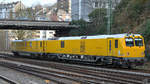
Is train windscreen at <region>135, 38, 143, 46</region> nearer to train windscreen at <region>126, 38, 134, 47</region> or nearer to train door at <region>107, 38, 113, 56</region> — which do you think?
train windscreen at <region>126, 38, 134, 47</region>

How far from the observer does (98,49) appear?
20.6 meters

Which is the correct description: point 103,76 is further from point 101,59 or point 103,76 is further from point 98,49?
point 98,49

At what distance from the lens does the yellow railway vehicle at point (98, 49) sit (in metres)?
17.7

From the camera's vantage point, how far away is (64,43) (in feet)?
85.4

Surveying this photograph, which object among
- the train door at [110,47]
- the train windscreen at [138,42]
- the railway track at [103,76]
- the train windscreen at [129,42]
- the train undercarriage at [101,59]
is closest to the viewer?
the railway track at [103,76]

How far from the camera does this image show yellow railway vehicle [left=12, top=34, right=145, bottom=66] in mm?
17719

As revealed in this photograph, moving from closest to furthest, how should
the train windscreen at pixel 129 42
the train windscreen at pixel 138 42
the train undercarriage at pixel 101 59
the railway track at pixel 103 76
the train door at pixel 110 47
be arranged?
the railway track at pixel 103 76
the train undercarriage at pixel 101 59
the train windscreen at pixel 129 42
the train windscreen at pixel 138 42
the train door at pixel 110 47

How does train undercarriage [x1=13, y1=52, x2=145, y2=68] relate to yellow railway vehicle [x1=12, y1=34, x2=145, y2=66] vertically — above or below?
below

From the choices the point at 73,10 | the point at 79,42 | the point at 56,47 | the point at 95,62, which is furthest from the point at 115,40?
the point at 73,10

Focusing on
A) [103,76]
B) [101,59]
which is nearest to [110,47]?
[101,59]

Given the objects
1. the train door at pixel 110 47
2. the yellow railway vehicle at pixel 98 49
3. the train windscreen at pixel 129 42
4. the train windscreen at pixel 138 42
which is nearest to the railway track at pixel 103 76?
the yellow railway vehicle at pixel 98 49

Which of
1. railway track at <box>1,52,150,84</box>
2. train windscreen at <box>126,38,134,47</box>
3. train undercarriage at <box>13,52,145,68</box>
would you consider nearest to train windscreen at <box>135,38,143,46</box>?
train windscreen at <box>126,38,134,47</box>

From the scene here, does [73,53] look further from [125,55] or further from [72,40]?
[125,55]

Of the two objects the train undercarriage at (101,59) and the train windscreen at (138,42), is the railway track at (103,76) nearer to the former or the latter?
the train undercarriage at (101,59)
